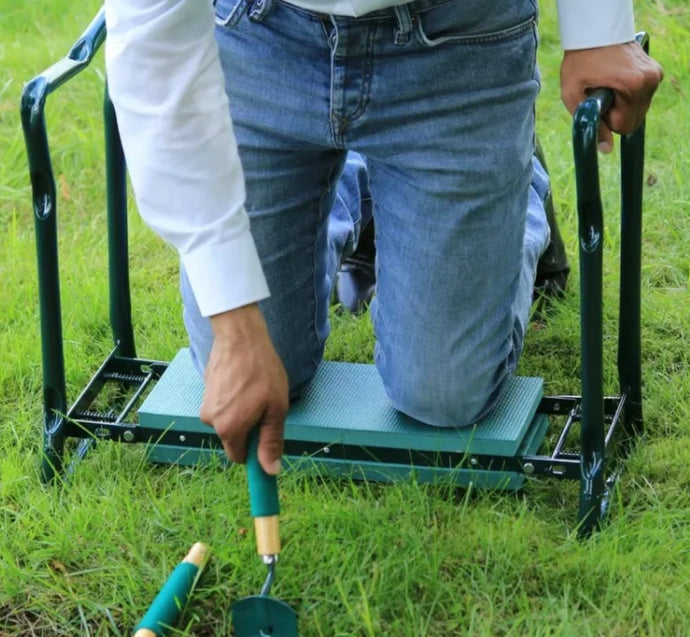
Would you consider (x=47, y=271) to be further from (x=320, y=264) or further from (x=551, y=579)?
(x=551, y=579)

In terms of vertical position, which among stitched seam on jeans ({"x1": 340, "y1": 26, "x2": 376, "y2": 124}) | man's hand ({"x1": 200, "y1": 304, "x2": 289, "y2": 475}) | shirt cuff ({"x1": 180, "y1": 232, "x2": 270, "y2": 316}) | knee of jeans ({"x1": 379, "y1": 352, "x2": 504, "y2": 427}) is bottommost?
knee of jeans ({"x1": 379, "y1": 352, "x2": 504, "y2": 427})

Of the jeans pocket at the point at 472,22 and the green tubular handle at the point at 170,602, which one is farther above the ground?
the jeans pocket at the point at 472,22

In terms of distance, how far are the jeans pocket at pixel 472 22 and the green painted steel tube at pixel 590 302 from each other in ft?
0.78

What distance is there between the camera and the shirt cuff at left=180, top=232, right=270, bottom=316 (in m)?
1.74

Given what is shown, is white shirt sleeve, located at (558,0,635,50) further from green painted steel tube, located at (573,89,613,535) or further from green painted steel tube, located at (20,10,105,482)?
green painted steel tube, located at (20,10,105,482)

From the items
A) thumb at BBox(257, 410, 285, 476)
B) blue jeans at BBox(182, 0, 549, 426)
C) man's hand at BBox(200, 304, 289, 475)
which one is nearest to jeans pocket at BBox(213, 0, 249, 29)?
blue jeans at BBox(182, 0, 549, 426)

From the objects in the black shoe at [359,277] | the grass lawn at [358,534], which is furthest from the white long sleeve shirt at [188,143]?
the black shoe at [359,277]

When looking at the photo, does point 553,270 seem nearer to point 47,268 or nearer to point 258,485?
point 47,268

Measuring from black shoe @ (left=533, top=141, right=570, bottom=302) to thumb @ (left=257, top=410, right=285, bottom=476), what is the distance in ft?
3.87

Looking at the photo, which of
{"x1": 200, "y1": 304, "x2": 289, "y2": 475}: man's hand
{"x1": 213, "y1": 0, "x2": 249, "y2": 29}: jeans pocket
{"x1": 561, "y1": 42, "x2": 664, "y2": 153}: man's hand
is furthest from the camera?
{"x1": 213, "y1": 0, "x2": 249, "y2": 29}: jeans pocket

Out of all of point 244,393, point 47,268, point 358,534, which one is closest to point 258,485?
point 244,393

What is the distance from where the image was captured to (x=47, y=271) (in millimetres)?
2178

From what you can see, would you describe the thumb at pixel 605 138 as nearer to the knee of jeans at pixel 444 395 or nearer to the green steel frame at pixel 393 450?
the green steel frame at pixel 393 450

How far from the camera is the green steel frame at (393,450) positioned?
75.3 inches
